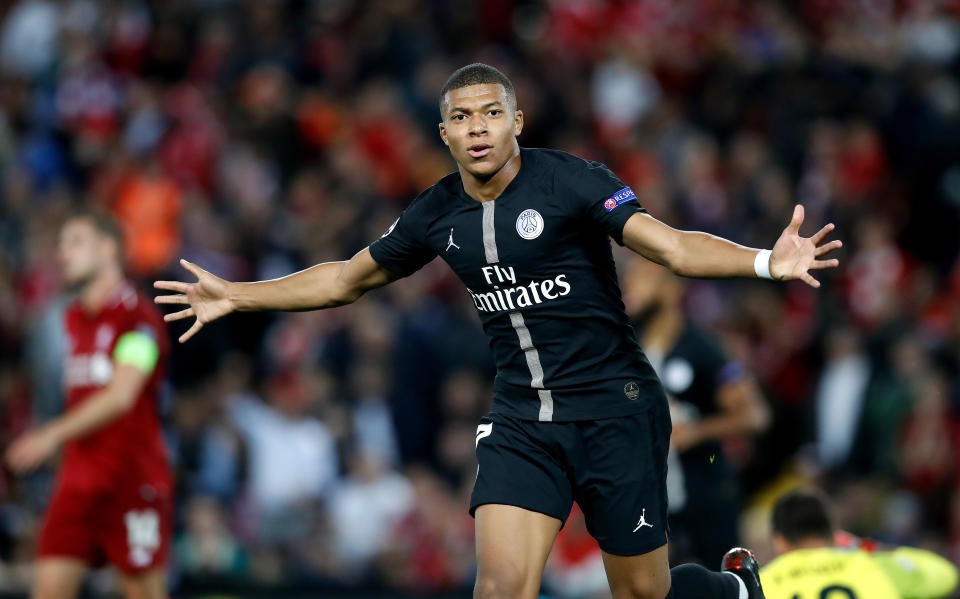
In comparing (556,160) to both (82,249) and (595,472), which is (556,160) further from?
(82,249)

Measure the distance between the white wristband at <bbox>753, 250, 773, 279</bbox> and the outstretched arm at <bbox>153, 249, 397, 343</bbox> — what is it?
153cm

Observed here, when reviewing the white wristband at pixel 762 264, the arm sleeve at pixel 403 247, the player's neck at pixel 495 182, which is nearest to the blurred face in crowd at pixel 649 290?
the arm sleeve at pixel 403 247

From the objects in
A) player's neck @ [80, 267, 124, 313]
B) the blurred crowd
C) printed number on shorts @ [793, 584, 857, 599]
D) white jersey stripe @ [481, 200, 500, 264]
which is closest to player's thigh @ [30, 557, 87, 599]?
player's neck @ [80, 267, 124, 313]

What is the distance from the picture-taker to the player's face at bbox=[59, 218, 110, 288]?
7.44 m

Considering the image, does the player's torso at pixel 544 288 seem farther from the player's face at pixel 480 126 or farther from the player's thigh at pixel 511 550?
the player's thigh at pixel 511 550

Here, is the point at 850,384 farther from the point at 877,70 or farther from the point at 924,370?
the point at 877,70

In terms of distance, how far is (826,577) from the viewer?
5457 millimetres

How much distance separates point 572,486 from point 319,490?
5.65 m

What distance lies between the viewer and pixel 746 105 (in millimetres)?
13844

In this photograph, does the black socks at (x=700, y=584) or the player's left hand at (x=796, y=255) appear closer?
the player's left hand at (x=796, y=255)

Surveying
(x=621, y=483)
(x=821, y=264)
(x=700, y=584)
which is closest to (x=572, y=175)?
(x=821, y=264)

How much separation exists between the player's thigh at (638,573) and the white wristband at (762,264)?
1.21 metres

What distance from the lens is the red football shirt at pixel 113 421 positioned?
7.25 metres

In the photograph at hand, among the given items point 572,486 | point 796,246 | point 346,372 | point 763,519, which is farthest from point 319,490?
point 796,246
